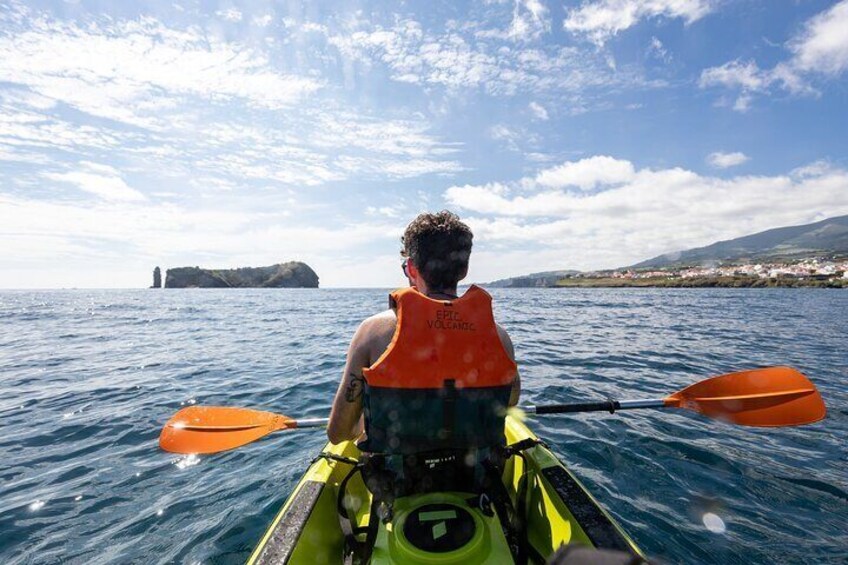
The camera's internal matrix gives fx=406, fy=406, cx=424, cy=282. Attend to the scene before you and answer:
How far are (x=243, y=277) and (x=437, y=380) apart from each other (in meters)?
200

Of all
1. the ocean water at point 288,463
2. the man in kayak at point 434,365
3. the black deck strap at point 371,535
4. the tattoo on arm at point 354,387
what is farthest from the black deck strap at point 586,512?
the tattoo on arm at point 354,387

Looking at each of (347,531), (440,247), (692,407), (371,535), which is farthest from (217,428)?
(692,407)

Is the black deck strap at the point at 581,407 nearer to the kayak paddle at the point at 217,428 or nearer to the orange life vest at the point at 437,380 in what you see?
the orange life vest at the point at 437,380

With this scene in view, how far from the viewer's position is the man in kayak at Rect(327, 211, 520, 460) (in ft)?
9.24

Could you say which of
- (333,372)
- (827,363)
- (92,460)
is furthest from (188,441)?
(827,363)

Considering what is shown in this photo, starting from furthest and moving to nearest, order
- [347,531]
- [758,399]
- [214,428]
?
[758,399], [214,428], [347,531]

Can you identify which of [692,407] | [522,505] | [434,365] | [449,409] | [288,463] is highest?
[434,365]

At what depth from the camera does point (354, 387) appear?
3.16 meters

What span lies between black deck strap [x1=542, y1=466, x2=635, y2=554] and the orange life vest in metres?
0.96

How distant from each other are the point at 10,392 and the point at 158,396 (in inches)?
165

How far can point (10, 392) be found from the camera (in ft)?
33.9

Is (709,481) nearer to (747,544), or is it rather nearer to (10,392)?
(747,544)

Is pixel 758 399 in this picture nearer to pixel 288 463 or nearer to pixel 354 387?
pixel 354 387

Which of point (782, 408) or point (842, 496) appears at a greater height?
point (782, 408)
